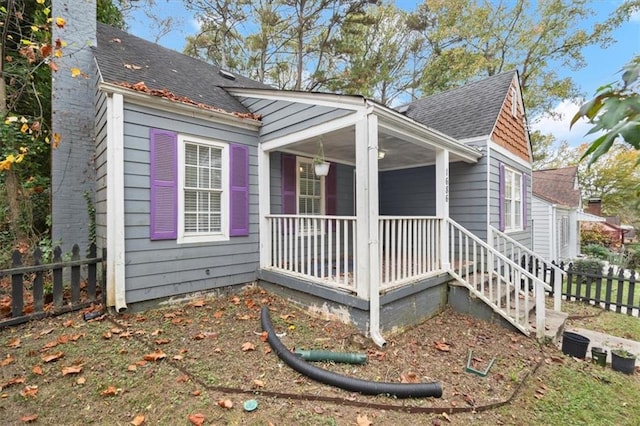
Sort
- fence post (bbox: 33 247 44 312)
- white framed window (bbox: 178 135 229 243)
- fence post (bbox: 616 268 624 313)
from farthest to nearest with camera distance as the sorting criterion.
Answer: fence post (bbox: 616 268 624 313) < white framed window (bbox: 178 135 229 243) < fence post (bbox: 33 247 44 312)

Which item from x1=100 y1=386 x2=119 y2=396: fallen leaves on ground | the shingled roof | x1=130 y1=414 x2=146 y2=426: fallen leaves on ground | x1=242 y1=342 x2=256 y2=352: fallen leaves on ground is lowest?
x1=130 y1=414 x2=146 y2=426: fallen leaves on ground

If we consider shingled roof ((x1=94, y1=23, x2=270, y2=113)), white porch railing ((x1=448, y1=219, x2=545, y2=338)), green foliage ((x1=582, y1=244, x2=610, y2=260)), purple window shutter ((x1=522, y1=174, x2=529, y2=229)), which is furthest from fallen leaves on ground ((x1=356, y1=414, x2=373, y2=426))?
green foliage ((x1=582, y1=244, x2=610, y2=260))

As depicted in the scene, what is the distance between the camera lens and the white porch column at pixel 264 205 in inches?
216

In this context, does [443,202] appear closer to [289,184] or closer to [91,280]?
[289,184]

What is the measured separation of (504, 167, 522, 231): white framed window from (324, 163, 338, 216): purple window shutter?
159 inches

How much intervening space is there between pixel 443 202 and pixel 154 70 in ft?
18.2

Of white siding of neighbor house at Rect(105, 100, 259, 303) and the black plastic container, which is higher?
white siding of neighbor house at Rect(105, 100, 259, 303)

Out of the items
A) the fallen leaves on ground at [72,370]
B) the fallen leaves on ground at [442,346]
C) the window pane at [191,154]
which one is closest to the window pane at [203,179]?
the window pane at [191,154]

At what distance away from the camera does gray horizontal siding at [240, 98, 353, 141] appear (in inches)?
172

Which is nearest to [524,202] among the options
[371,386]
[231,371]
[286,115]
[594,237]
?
[286,115]

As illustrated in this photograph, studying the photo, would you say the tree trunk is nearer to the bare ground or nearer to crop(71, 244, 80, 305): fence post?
crop(71, 244, 80, 305): fence post

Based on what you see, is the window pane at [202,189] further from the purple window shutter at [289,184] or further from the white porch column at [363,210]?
the white porch column at [363,210]

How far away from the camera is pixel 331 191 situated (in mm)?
6809

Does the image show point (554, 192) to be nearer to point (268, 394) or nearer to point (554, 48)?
point (554, 48)
